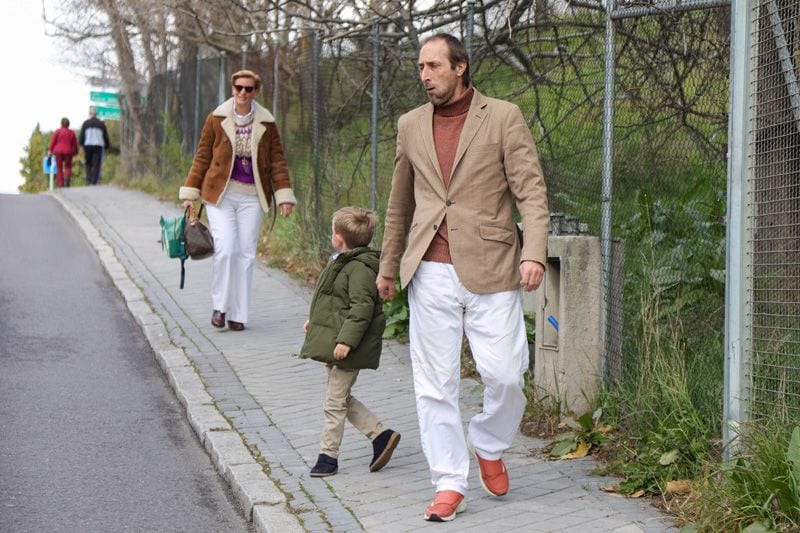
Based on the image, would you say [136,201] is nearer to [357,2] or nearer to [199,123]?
[199,123]

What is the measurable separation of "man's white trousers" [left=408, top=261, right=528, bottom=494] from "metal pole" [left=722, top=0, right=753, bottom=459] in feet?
2.87

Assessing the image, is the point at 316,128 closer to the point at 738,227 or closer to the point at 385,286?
the point at 385,286

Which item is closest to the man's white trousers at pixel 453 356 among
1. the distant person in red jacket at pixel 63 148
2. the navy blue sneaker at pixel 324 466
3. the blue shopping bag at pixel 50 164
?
the navy blue sneaker at pixel 324 466

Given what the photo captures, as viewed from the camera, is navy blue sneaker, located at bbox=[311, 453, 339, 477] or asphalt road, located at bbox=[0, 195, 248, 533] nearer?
asphalt road, located at bbox=[0, 195, 248, 533]

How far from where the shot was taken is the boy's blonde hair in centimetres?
636

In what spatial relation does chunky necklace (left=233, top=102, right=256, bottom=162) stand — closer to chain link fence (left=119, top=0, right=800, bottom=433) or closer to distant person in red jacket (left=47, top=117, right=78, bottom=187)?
chain link fence (left=119, top=0, right=800, bottom=433)

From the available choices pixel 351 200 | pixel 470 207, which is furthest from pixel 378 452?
pixel 351 200

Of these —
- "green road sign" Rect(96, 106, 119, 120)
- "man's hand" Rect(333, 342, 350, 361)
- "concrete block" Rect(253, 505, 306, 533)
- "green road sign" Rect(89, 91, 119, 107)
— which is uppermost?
"green road sign" Rect(89, 91, 119, 107)

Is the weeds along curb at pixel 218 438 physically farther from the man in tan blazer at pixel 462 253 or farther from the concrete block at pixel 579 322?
the concrete block at pixel 579 322

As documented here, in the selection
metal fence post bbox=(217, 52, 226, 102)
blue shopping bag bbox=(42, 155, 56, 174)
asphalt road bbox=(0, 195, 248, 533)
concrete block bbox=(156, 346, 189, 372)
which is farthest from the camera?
blue shopping bag bbox=(42, 155, 56, 174)

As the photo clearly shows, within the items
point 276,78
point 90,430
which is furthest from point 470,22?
point 276,78

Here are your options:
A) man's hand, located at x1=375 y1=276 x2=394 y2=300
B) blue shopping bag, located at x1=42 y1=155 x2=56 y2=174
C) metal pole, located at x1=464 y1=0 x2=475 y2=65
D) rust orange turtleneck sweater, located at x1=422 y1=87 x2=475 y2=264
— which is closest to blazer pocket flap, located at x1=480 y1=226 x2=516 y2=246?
rust orange turtleneck sweater, located at x1=422 y1=87 x2=475 y2=264

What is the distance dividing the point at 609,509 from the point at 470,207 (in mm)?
1435

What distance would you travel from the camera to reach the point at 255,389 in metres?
8.55
